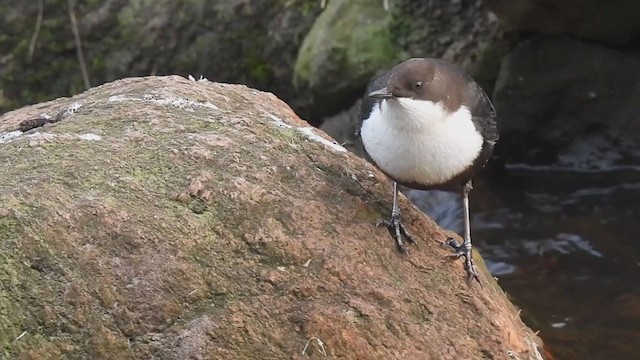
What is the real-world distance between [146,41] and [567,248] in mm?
3704

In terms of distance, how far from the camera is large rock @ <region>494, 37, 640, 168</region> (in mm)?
6035

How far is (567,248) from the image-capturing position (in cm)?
566

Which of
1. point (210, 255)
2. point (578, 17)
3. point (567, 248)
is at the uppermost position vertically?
point (578, 17)

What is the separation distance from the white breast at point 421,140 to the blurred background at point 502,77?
6.92 ft

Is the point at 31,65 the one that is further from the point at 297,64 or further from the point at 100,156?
the point at 100,156

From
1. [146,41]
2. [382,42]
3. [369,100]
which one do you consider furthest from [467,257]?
[146,41]

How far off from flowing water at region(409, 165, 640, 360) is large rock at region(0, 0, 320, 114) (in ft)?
6.08

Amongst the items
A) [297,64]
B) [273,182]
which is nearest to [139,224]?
[273,182]

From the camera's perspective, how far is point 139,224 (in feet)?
8.02

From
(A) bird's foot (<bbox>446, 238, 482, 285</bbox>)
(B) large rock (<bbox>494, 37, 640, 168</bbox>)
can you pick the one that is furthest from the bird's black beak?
(B) large rock (<bbox>494, 37, 640, 168</bbox>)

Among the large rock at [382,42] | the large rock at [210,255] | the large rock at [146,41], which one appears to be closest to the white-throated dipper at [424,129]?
the large rock at [210,255]

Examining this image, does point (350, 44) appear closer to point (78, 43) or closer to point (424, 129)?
point (78, 43)

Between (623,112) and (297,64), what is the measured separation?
2459mm

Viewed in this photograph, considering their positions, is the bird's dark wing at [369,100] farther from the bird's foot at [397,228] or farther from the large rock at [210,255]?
the bird's foot at [397,228]
